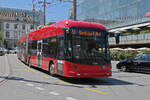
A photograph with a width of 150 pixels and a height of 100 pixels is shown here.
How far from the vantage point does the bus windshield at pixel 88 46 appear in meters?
10.7

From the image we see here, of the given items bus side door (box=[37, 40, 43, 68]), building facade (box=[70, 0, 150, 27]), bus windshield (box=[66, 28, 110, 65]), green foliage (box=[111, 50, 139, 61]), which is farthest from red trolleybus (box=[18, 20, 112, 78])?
building facade (box=[70, 0, 150, 27])

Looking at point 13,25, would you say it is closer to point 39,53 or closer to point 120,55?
point 120,55

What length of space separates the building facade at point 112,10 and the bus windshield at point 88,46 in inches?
1858

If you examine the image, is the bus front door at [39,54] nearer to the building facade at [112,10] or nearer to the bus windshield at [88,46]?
the bus windshield at [88,46]

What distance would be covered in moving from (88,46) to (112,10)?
5649cm

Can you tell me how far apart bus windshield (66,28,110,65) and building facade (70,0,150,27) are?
47191mm

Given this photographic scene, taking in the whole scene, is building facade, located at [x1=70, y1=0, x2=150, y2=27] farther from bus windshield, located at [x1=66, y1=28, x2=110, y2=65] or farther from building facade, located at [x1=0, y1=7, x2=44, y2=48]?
bus windshield, located at [x1=66, y1=28, x2=110, y2=65]

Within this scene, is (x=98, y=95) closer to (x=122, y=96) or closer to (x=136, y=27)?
(x=122, y=96)

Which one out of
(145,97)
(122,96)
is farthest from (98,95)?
(145,97)

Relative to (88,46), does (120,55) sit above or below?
below

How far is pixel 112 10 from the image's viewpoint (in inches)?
2571

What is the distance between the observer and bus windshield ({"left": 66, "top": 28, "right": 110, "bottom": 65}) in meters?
10.7

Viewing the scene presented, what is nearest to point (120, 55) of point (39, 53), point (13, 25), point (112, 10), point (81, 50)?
point (39, 53)

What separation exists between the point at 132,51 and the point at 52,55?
81.3 ft
